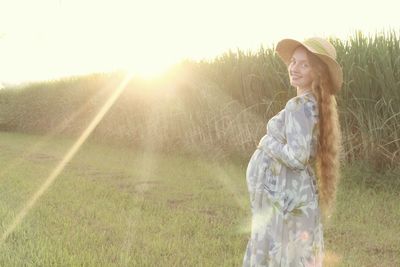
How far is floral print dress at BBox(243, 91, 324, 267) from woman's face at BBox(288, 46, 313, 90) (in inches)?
2.6

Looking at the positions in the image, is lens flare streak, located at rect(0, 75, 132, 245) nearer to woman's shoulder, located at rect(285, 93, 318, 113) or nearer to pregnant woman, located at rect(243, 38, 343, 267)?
pregnant woman, located at rect(243, 38, 343, 267)

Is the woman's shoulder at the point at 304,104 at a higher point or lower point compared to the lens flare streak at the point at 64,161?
higher

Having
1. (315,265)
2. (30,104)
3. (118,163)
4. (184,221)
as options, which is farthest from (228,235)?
(30,104)

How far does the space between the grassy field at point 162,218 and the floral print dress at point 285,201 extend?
1.43 metres

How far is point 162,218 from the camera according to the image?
562 centimetres

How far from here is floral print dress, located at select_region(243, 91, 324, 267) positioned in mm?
2623

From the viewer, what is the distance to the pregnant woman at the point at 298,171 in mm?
2631

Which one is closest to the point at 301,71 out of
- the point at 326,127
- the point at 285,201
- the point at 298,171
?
the point at 326,127

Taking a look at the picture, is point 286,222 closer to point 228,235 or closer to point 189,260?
point 189,260

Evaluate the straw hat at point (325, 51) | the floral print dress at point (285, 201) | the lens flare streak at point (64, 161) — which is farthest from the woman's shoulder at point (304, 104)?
the lens flare streak at point (64, 161)

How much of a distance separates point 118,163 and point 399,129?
6109mm

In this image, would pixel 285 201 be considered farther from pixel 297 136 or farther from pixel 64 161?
pixel 64 161

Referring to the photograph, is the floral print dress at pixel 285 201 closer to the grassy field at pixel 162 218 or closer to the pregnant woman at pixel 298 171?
the pregnant woman at pixel 298 171

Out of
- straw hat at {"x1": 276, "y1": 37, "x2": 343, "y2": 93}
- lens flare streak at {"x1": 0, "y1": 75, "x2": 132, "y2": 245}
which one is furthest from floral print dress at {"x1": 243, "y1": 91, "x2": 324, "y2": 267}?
lens flare streak at {"x1": 0, "y1": 75, "x2": 132, "y2": 245}
